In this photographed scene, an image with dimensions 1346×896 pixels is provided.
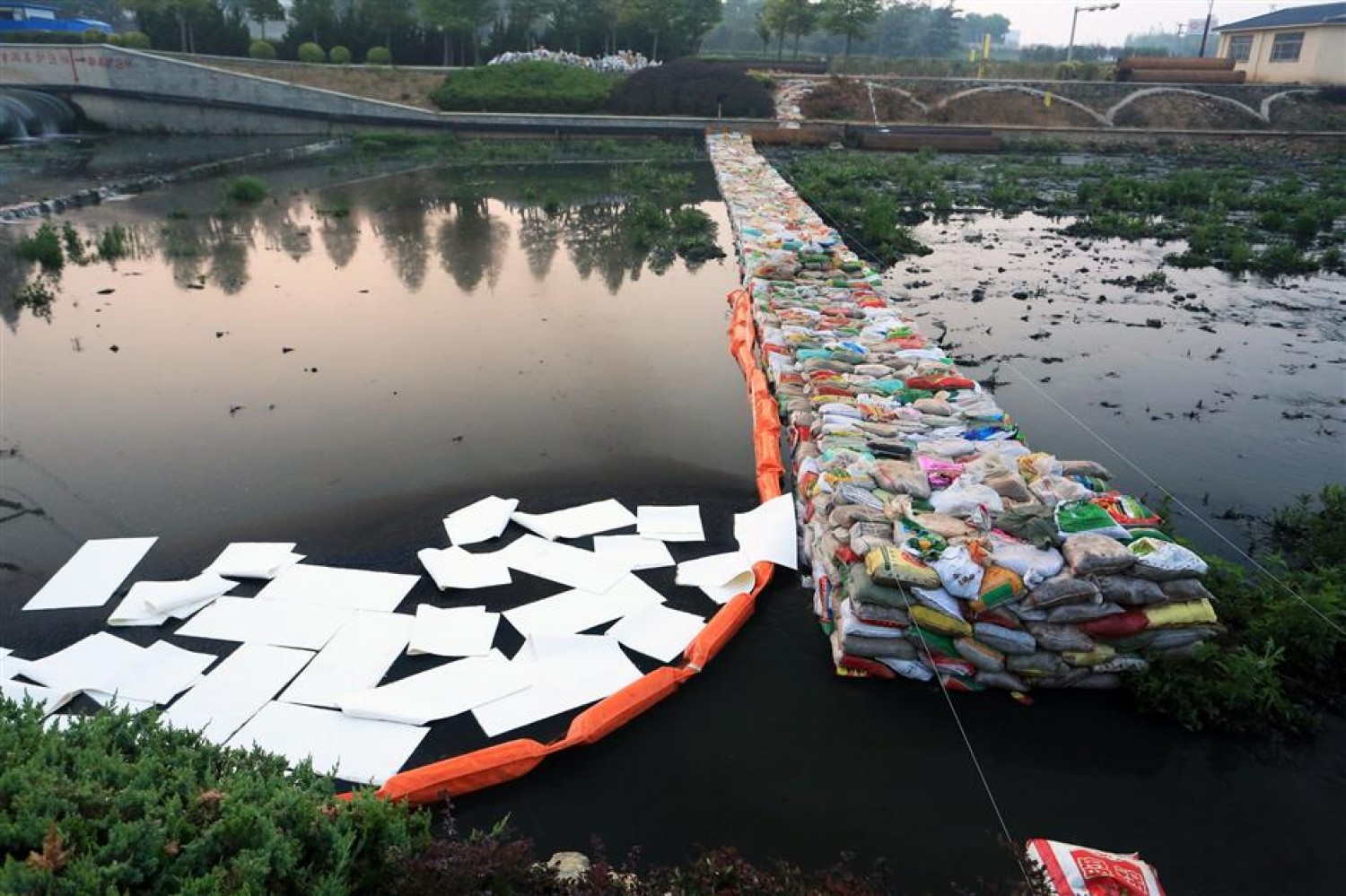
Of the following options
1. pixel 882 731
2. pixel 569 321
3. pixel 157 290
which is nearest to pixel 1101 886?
pixel 882 731

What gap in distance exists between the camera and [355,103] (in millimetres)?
31375

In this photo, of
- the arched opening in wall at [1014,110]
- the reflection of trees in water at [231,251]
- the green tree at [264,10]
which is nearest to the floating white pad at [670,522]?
the reflection of trees in water at [231,251]

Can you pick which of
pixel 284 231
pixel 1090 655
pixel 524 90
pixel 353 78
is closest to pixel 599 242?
pixel 284 231

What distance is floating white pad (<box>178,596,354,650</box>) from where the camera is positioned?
491cm

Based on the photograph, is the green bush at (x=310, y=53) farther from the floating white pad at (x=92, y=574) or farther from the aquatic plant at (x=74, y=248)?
the floating white pad at (x=92, y=574)

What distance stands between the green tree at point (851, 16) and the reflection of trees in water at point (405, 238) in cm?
3216

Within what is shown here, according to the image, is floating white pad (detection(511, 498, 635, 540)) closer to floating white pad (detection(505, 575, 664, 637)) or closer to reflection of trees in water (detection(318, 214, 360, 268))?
floating white pad (detection(505, 575, 664, 637))

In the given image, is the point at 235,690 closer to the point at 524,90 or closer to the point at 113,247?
Result: the point at 113,247

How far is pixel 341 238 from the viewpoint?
15.5m

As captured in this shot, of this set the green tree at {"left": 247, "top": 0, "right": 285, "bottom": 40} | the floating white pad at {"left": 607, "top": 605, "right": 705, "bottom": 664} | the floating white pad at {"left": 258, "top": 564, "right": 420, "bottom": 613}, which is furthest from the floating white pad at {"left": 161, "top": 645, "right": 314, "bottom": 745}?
the green tree at {"left": 247, "top": 0, "right": 285, "bottom": 40}

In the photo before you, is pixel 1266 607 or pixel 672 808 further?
pixel 1266 607

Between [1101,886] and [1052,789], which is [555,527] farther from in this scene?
[1101,886]

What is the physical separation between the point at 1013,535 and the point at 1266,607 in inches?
64.6

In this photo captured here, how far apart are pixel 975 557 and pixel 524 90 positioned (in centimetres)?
3281
